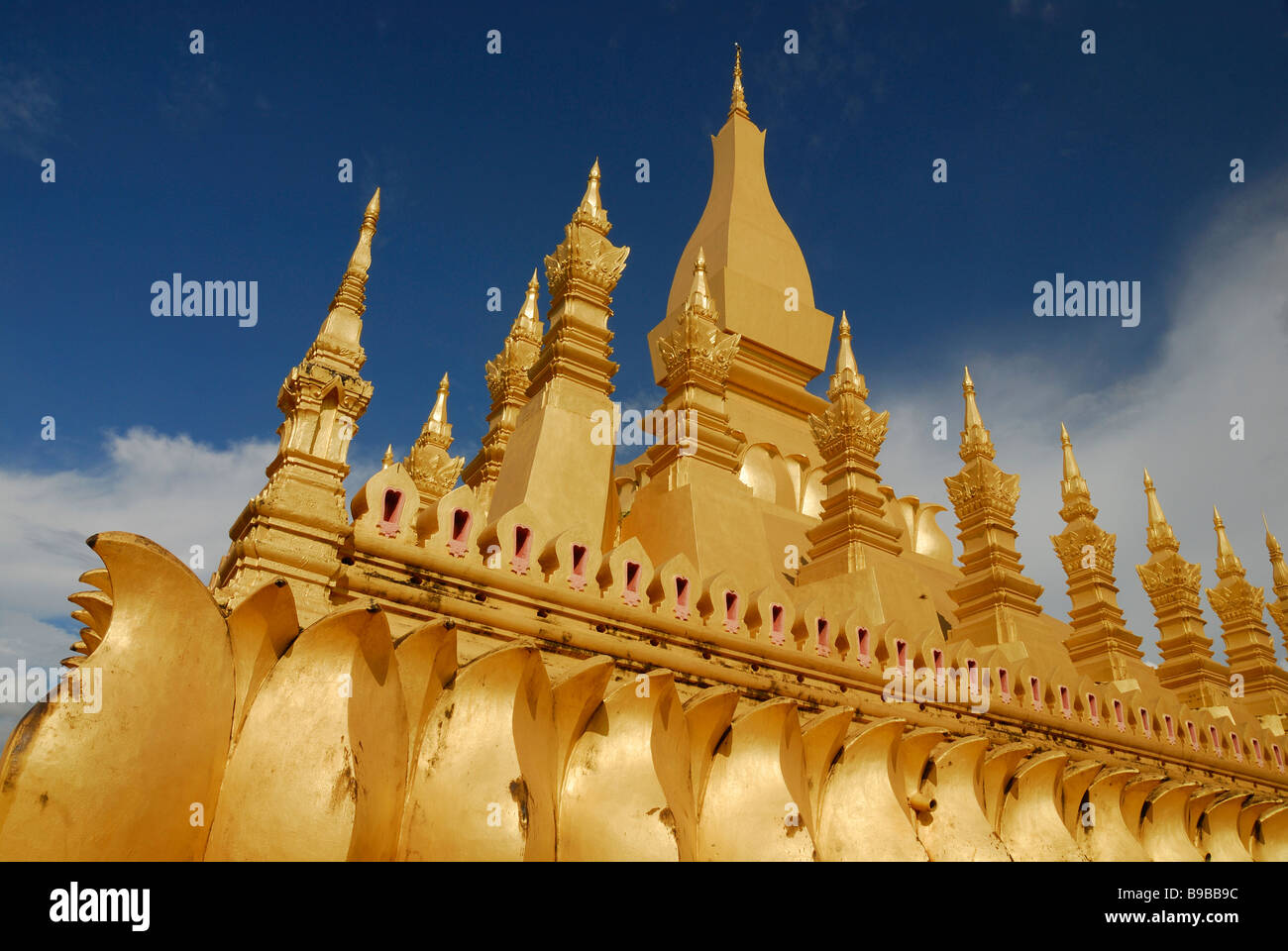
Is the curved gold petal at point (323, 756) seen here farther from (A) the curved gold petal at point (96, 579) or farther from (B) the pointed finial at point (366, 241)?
(B) the pointed finial at point (366, 241)

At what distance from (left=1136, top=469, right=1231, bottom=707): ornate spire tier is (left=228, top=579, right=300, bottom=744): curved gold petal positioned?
1735cm

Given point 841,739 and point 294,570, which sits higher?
point 294,570

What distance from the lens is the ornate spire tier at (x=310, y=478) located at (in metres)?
6.01

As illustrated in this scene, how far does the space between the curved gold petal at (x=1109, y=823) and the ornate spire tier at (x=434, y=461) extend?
966 centimetres

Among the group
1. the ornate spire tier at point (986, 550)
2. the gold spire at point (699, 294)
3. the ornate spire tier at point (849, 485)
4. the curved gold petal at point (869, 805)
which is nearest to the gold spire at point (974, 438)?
the ornate spire tier at point (986, 550)

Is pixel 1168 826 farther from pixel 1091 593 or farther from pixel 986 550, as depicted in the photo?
pixel 1091 593

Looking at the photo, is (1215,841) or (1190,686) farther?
(1190,686)

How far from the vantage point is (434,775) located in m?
5.47

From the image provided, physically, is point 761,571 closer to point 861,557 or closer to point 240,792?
point 861,557

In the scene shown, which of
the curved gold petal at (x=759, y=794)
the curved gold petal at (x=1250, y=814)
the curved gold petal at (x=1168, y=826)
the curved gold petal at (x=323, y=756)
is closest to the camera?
the curved gold petal at (x=323, y=756)
